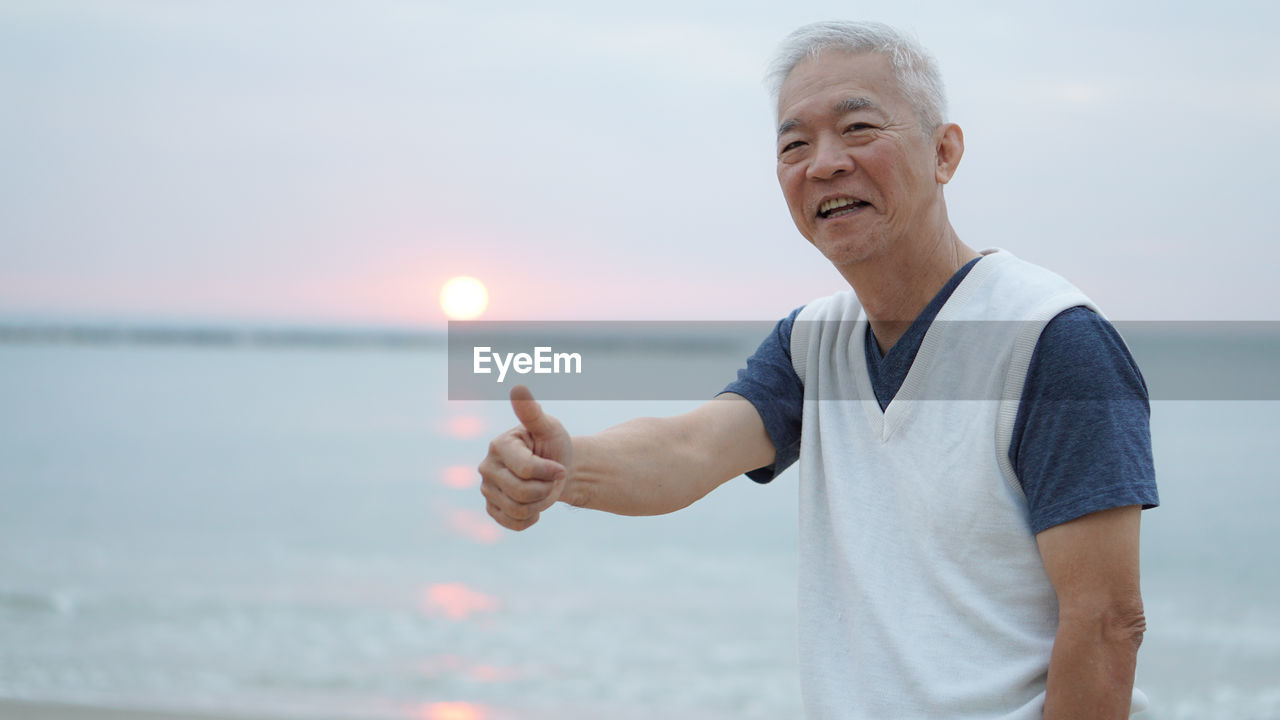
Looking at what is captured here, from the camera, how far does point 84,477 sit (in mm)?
11773

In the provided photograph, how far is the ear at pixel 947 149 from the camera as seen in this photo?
1.69 meters

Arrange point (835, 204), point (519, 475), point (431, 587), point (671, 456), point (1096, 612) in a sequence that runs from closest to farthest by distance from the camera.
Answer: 1. point (1096, 612)
2. point (519, 475)
3. point (835, 204)
4. point (671, 456)
5. point (431, 587)

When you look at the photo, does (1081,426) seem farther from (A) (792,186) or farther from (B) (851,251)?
(A) (792,186)

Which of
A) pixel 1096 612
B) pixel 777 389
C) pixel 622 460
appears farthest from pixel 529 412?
pixel 1096 612

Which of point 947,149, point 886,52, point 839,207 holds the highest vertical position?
point 886,52

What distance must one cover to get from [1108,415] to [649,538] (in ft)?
26.0

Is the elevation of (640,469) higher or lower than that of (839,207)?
lower

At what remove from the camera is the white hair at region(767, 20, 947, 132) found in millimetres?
1619

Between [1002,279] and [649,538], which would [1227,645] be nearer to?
[649,538]

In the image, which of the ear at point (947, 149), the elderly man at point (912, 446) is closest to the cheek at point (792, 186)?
the elderly man at point (912, 446)

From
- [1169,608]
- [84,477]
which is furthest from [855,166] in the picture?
[84,477]

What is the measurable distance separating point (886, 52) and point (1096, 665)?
929 mm

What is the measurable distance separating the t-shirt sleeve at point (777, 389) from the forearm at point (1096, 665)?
596 mm

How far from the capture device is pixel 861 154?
5.29 ft
